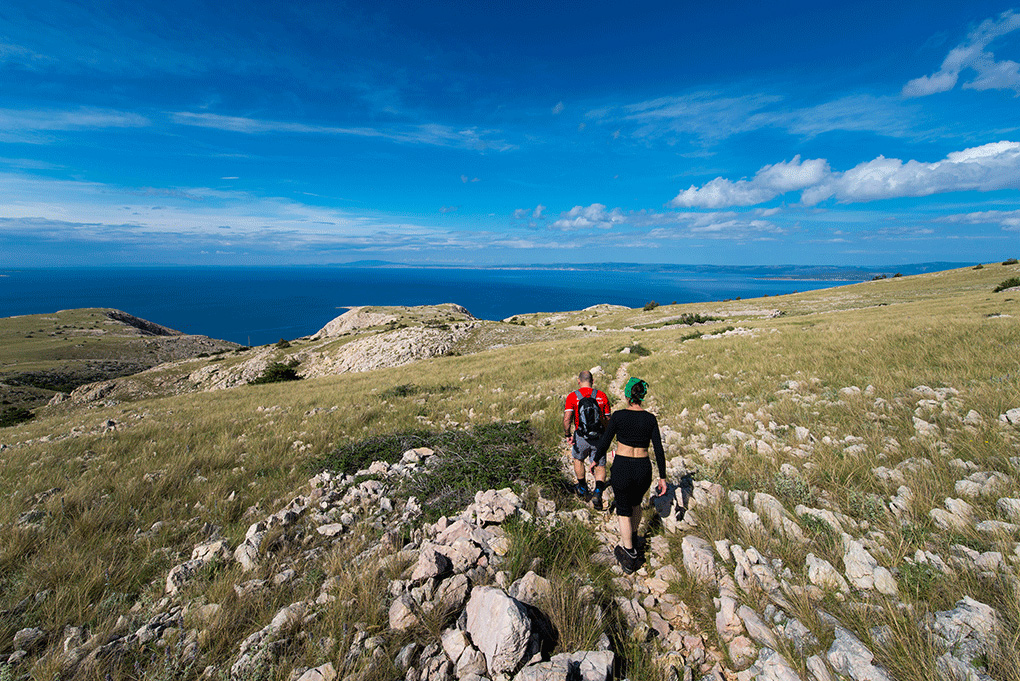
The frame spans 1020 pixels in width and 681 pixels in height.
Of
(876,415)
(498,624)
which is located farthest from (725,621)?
(876,415)

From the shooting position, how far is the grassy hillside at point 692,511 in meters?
3.51

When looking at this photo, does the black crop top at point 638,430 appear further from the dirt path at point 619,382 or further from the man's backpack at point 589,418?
the dirt path at point 619,382

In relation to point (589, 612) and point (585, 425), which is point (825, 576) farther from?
point (585, 425)

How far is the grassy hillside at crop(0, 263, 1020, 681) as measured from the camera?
351cm

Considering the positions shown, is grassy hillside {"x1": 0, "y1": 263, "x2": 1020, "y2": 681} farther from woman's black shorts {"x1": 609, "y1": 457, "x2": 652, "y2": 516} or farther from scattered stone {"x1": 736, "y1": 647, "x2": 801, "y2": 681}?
woman's black shorts {"x1": 609, "y1": 457, "x2": 652, "y2": 516}

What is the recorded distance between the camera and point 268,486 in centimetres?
736

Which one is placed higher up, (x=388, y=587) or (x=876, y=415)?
(x=876, y=415)

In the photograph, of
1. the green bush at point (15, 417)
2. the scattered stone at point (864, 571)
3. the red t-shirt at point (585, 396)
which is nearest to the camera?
the scattered stone at point (864, 571)

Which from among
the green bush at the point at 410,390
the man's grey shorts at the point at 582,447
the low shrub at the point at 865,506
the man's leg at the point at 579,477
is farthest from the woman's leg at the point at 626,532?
the green bush at the point at 410,390

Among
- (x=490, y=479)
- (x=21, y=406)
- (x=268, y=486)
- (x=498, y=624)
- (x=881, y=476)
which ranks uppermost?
(x=881, y=476)

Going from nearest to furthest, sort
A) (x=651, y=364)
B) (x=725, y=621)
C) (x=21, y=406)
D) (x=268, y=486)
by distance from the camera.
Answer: (x=725, y=621) → (x=268, y=486) → (x=651, y=364) → (x=21, y=406)

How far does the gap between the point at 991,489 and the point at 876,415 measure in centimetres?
298

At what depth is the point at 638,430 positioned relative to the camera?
522 cm

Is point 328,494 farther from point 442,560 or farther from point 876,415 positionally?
point 876,415
